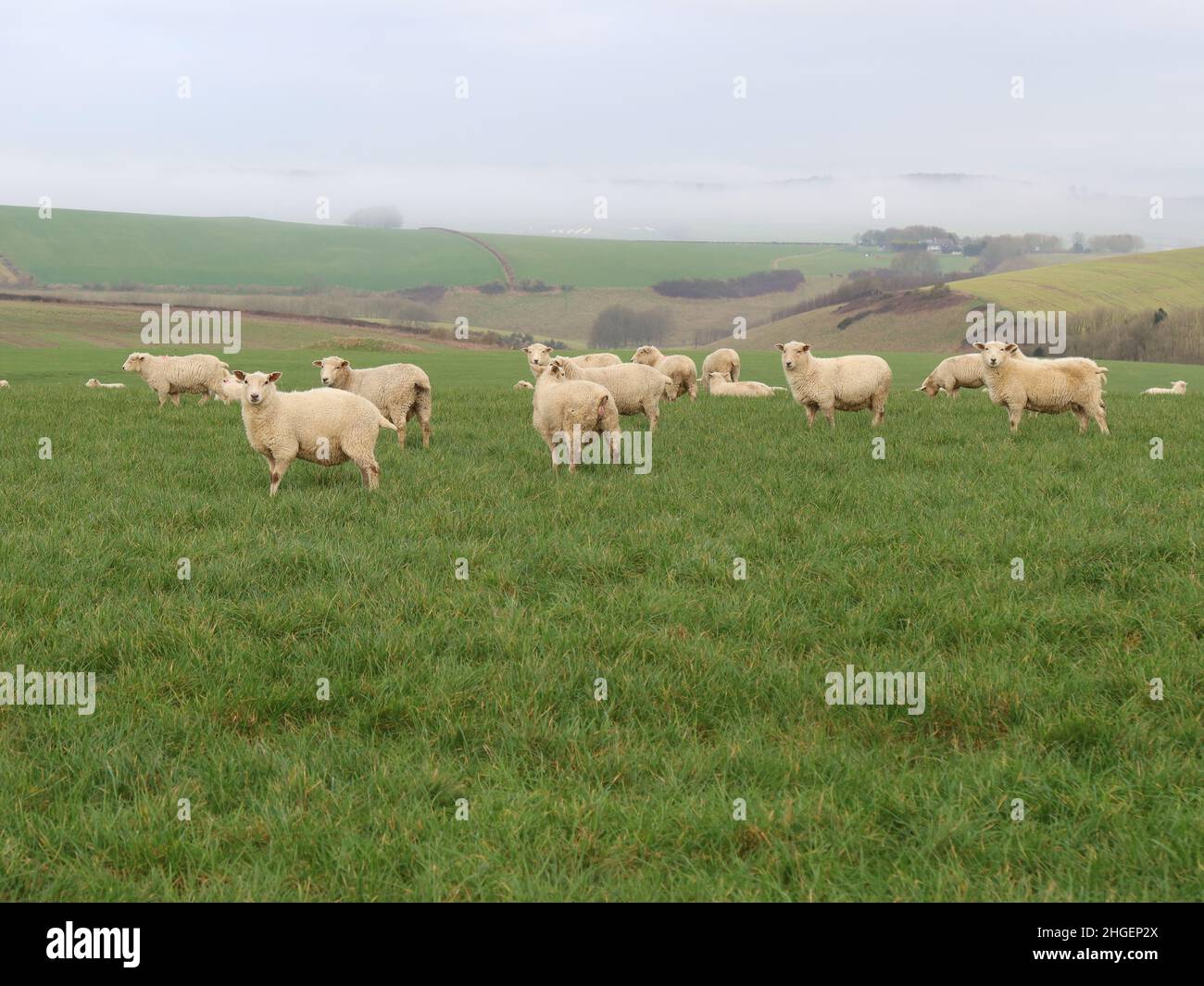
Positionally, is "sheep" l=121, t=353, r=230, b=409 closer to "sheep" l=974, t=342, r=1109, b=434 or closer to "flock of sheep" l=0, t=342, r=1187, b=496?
"flock of sheep" l=0, t=342, r=1187, b=496

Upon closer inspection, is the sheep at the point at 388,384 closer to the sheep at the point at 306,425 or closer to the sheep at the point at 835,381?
the sheep at the point at 306,425

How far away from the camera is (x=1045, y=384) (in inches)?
577

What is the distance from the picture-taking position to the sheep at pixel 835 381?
1585 cm

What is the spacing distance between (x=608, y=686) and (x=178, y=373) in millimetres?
18002

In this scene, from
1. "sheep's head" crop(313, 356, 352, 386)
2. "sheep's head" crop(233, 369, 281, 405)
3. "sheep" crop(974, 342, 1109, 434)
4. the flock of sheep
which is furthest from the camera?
"sheep" crop(974, 342, 1109, 434)

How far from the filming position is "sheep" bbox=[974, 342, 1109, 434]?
1462 centimetres

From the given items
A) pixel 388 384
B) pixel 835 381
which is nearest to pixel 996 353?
pixel 835 381

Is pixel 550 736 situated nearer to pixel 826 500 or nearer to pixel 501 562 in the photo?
pixel 501 562

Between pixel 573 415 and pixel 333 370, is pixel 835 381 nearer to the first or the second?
pixel 573 415

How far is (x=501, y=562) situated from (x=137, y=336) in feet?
233

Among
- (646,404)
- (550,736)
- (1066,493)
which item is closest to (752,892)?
(550,736)

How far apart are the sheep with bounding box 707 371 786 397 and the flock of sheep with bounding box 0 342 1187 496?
135 inches

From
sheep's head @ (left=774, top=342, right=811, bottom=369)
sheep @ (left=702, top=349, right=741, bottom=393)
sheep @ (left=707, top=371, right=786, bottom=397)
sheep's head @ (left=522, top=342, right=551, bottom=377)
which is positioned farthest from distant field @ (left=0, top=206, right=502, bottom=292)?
sheep's head @ (left=774, top=342, right=811, bottom=369)

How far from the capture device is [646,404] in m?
15.6
